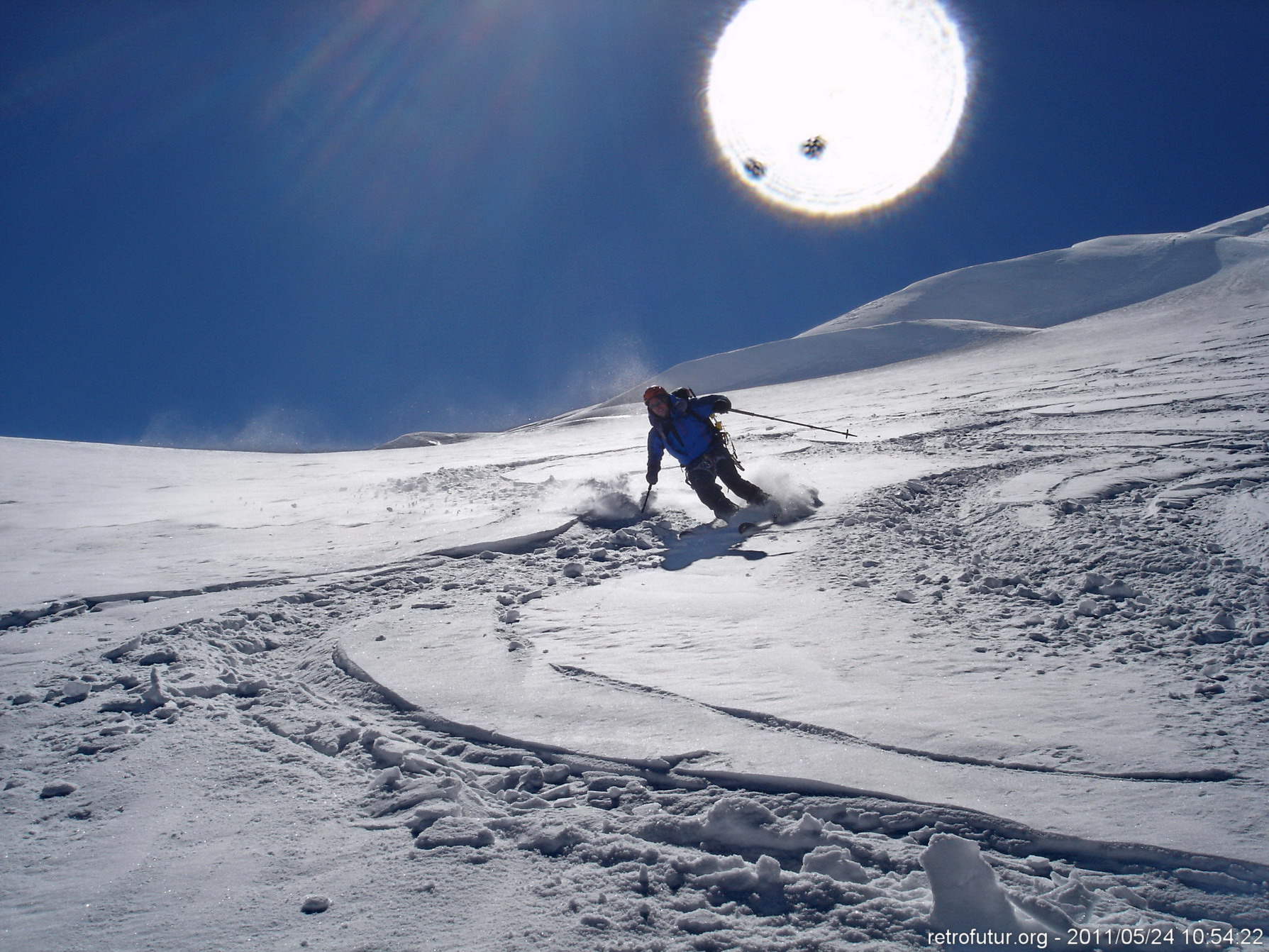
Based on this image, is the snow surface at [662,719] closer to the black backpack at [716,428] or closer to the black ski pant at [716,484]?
the black ski pant at [716,484]

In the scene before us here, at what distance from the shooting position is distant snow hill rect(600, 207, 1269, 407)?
1110 inches

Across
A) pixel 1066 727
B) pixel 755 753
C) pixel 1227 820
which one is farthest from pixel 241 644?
pixel 1227 820

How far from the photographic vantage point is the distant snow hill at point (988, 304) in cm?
2820

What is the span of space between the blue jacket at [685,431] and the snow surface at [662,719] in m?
0.54

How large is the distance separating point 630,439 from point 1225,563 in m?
11.2

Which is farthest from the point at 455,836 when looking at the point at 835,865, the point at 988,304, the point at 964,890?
the point at 988,304

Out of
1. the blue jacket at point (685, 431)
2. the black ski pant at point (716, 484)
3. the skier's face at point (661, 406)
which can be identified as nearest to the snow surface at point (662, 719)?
the black ski pant at point (716, 484)

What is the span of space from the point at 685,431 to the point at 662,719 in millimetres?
4472

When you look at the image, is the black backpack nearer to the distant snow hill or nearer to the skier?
the skier

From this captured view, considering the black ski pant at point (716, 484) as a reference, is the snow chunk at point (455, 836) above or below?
below

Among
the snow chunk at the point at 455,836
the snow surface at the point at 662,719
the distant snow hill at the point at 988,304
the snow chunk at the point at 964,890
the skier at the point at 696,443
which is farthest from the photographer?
the distant snow hill at the point at 988,304

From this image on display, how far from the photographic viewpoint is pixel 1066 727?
270 centimetres

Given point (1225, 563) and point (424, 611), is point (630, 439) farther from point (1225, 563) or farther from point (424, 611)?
point (1225, 563)

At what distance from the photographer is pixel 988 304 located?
36.8m
